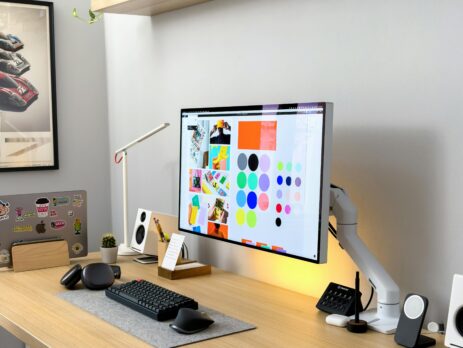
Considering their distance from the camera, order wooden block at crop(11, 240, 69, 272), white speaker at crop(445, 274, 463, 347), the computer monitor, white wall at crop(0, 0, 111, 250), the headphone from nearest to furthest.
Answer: white speaker at crop(445, 274, 463, 347) → the computer monitor → the headphone → wooden block at crop(11, 240, 69, 272) → white wall at crop(0, 0, 111, 250)

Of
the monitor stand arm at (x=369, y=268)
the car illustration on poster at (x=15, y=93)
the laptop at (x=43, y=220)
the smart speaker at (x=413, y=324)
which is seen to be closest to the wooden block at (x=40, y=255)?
the laptop at (x=43, y=220)

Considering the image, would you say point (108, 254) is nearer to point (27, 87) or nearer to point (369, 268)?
point (27, 87)

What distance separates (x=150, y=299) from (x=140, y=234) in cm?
73

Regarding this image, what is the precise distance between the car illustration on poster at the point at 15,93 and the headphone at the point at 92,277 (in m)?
1.09

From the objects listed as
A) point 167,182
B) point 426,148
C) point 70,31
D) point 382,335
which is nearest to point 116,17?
point 70,31

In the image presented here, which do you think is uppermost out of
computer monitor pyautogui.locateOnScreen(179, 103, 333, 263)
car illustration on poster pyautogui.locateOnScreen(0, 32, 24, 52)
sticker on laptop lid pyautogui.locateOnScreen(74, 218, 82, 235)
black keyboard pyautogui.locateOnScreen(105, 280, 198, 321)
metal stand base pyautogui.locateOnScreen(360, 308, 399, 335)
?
car illustration on poster pyautogui.locateOnScreen(0, 32, 24, 52)

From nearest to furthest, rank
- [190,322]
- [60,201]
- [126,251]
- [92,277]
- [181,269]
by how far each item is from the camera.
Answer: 1. [190,322]
2. [92,277]
3. [181,269]
4. [60,201]
5. [126,251]

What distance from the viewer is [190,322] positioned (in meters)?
1.61

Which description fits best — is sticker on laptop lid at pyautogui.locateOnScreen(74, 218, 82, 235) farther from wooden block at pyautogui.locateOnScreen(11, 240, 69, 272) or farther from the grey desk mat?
the grey desk mat

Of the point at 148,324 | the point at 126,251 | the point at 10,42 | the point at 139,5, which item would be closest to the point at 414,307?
the point at 148,324

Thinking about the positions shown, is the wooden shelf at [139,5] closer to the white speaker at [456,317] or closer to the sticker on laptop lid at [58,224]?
the sticker on laptop lid at [58,224]

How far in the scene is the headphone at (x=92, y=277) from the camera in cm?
207

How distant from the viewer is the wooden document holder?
2219mm

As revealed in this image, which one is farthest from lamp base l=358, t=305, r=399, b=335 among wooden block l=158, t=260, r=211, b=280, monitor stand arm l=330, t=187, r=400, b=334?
wooden block l=158, t=260, r=211, b=280
